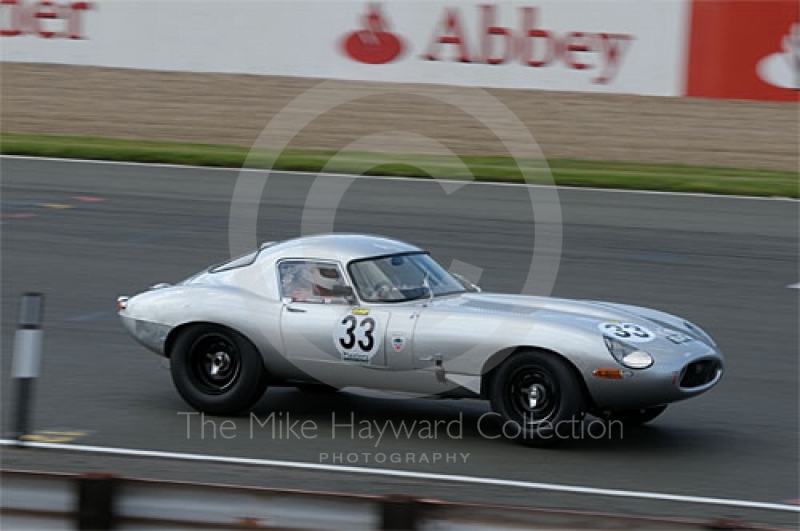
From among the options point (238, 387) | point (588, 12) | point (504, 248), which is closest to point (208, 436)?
point (238, 387)

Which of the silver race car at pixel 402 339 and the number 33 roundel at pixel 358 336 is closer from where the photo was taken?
the silver race car at pixel 402 339

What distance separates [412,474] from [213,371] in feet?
5.51

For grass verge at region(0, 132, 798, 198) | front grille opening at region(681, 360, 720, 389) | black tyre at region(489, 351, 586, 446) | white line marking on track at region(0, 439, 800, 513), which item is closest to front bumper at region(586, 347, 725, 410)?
front grille opening at region(681, 360, 720, 389)

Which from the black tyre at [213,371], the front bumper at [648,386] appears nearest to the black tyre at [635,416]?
the front bumper at [648,386]

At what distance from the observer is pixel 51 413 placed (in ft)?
27.9

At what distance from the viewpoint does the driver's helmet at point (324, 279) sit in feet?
26.9

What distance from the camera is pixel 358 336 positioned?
7977 millimetres

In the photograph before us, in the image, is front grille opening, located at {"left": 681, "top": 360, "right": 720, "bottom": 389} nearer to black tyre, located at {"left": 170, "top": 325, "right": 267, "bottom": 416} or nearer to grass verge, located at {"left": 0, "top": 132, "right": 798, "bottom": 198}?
black tyre, located at {"left": 170, "top": 325, "right": 267, "bottom": 416}

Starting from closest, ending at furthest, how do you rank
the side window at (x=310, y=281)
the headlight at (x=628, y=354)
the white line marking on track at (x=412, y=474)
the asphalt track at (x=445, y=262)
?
the white line marking on track at (x=412, y=474)
the asphalt track at (x=445, y=262)
the headlight at (x=628, y=354)
the side window at (x=310, y=281)

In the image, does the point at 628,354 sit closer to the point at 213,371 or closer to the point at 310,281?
the point at 310,281

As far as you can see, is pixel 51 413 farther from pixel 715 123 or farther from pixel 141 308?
pixel 715 123

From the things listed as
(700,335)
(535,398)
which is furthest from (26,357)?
(700,335)

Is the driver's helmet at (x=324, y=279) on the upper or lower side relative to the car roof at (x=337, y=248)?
lower

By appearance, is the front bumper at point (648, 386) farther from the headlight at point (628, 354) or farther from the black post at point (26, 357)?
the black post at point (26, 357)
